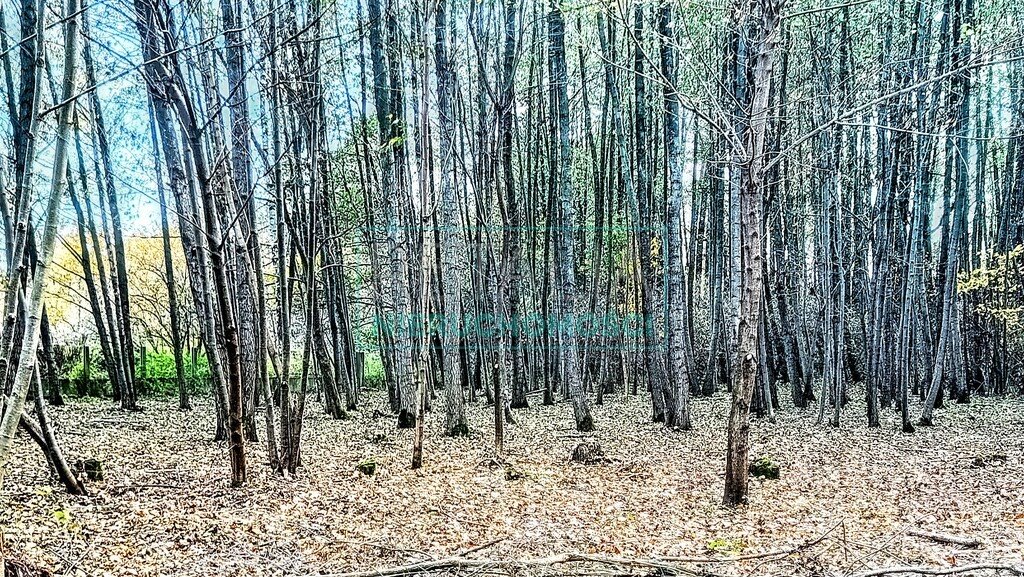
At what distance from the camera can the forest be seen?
13.2 ft

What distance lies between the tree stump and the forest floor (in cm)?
16

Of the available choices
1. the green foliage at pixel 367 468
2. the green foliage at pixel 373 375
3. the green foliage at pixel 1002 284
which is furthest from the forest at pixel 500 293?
the green foliage at pixel 373 375

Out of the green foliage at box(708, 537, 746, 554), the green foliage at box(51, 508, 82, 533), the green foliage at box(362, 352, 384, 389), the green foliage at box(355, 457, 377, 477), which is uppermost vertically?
the green foliage at box(51, 508, 82, 533)

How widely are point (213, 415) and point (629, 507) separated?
777 cm

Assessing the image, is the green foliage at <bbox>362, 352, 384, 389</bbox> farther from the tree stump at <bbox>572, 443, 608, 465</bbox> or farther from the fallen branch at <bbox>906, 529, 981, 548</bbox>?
the fallen branch at <bbox>906, 529, 981, 548</bbox>

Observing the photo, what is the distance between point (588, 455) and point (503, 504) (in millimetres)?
2172

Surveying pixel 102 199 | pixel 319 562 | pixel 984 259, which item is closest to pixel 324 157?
pixel 102 199

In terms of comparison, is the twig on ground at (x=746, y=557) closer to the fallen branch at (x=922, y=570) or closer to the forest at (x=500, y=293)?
the forest at (x=500, y=293)

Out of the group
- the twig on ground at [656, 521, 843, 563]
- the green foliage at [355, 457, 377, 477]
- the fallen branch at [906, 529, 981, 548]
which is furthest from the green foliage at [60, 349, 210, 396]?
the fallen branch at [906, 529, 981, 548]

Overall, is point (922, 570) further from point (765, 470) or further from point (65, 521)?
point (65, 521)

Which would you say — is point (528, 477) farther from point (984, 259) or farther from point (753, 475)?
point (984, 259)

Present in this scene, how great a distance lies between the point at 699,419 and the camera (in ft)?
35.3

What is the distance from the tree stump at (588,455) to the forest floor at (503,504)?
156mm

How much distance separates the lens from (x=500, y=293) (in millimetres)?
10547
